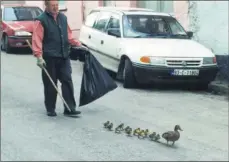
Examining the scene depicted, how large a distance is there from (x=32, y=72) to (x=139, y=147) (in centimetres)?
692

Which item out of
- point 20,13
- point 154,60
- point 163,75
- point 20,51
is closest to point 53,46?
point 154,60

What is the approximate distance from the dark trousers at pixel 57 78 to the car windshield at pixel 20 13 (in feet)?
34.2

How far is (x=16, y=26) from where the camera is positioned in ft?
56.0

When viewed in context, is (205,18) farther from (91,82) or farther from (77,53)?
(91,82)

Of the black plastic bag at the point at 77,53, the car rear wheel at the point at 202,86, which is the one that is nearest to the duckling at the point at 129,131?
the black plastic bag at the point at 77,53

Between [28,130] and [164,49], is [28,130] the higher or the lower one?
the lower one

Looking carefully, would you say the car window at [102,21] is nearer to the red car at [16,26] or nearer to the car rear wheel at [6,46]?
the red car at [16,26]

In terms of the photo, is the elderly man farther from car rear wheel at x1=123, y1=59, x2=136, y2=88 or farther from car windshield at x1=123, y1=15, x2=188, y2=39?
car windshield at x1=123, y1=15, x2=188, y2=39

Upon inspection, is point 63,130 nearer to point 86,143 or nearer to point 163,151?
Answer: point 86,143

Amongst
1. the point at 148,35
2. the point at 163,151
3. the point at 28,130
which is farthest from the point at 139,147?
the point at 148,35

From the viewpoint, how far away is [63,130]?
23.7 ft

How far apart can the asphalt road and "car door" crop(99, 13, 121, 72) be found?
1.95 ft

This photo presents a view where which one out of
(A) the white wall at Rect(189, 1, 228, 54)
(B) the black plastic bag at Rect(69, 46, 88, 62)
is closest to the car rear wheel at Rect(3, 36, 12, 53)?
(A) the white wall at Rect(189, 1, 228, 54)

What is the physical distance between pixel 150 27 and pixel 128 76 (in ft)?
5.41
